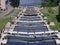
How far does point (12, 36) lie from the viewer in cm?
1568

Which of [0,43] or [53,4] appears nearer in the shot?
[0,43]

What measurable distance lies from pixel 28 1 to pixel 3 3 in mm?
17006

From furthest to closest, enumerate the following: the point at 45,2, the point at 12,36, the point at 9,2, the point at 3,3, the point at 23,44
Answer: the point at 9,2
the point at 45,2
the point at 3,3
the point at 12,36
the point at 23,44

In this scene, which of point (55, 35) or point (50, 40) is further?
point (55, 35)

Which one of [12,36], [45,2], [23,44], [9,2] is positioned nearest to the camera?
[23,44]

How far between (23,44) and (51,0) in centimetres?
5145

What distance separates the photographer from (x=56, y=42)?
45.4 feet

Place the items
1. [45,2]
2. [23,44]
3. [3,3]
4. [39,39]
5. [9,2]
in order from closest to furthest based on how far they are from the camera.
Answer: [23,44] → [39,39] → [3,3] → [45,2] → [9,2]

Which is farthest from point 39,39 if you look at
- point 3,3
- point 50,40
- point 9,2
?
point 9,2

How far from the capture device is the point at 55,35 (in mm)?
15961

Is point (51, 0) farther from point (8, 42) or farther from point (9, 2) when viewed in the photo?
point (8, 42)

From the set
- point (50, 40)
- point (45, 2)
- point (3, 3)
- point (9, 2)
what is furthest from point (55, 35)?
point (9, 2)

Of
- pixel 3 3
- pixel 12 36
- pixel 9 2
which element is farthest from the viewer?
pixel 9 2

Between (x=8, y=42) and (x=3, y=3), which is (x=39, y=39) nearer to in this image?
(x=8, y=42)
